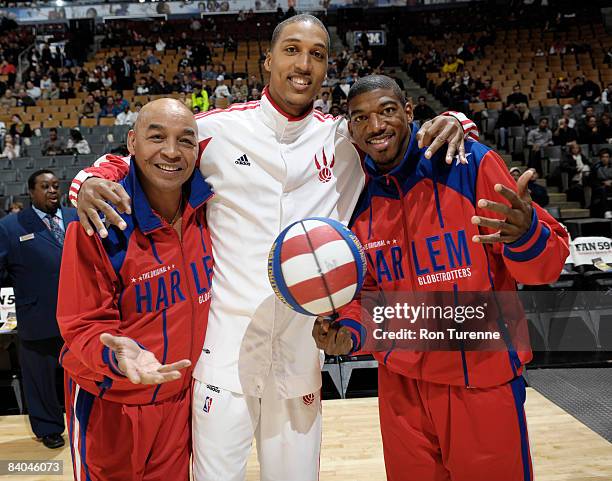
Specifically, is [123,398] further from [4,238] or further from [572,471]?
[4,238]

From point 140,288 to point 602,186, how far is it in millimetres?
8223

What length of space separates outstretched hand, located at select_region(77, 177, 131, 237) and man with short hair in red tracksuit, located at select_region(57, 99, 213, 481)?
53mm

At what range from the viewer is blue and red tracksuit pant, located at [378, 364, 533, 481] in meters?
2.02

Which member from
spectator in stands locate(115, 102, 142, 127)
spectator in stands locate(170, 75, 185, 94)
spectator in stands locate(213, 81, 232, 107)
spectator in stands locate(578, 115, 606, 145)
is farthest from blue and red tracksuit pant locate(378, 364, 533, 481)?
spectator in stands locate(170, 75, 185, 94)

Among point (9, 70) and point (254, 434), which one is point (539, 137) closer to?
point (254, 434)

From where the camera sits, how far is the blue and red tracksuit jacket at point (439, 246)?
2.04 metres

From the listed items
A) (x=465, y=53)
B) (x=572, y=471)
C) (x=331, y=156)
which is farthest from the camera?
(x=465, y=53)

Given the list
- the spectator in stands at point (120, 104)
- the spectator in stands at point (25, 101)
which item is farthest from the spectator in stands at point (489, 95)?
the spectator in stands at point (25, 101)

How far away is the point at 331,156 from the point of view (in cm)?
223

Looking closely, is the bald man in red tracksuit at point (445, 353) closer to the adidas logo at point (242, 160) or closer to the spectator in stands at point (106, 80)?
the adidas logo at point (242, 160)

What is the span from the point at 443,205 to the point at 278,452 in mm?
1049

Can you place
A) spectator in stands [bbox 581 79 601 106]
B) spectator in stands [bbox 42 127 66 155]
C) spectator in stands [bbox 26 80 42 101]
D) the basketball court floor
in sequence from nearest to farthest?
the basketball court floor → spectator in stands [bbox 42 127 66 155] → spectator in stands [bbox 581 79 601 106] → spectator in stands [bbox 26 80 42 101]

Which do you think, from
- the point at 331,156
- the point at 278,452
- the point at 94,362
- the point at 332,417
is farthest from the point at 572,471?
the point at 94,362

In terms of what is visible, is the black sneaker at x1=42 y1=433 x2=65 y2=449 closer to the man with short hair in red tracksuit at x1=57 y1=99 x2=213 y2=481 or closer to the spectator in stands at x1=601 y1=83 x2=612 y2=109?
the man with short hair in red tracksuit at x1=57 y1=99 x2=213 y2=481
